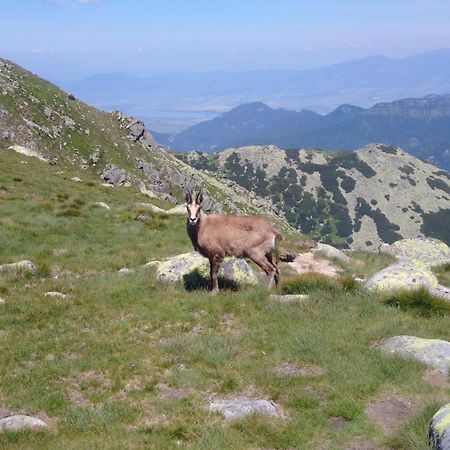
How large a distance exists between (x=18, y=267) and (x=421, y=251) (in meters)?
26.9

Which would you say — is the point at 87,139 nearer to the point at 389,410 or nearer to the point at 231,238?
the point at 231,238

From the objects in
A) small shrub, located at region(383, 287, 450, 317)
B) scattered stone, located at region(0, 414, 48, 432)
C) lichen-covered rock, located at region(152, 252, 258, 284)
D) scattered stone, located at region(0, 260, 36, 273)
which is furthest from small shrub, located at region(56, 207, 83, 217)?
scattered stone, located at region(0, 414, 48, 432)

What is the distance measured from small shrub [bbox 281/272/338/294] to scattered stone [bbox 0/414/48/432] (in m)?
10.3

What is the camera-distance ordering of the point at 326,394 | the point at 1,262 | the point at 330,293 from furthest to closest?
the point at 1,262
the point at 330,293
the point at 326,394

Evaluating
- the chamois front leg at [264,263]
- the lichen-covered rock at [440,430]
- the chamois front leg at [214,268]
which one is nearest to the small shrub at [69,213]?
the chamois front leg at [214,268]

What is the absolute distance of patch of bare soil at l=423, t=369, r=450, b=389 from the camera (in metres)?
10.7

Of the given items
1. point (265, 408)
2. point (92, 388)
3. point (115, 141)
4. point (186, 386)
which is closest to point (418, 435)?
point (265, 408)

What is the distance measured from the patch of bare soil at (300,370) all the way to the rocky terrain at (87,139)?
8220 centimetres

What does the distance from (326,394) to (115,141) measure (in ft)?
434

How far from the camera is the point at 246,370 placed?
1169cm

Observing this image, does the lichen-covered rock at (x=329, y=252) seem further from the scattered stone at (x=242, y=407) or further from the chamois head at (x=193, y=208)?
the scattered stone at (x=242, y=407)

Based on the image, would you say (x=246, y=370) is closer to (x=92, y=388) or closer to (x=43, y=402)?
(x=92, y=388)

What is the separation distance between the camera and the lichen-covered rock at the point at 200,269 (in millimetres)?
18000

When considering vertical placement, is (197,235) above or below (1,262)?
above
